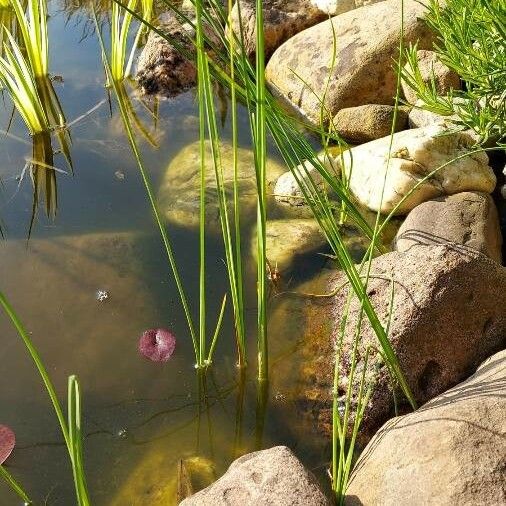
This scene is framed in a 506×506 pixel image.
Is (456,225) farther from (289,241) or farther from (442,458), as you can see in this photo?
(442,458)

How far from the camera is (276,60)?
14.2 ft

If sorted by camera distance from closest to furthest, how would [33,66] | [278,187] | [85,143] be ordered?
[278,187]
[85,143]
[33,66]

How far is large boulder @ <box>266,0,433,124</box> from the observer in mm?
3865

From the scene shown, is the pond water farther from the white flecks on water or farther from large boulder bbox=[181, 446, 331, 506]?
large boulder bbox=[181, 446, 331, 506]

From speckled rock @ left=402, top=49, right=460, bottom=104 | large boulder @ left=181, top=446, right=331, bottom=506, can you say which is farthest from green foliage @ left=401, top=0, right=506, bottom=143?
large boulder @ left=181, top=446, right=331, bottom=506

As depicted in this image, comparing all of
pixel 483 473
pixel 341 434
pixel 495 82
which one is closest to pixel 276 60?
pixel 495 82

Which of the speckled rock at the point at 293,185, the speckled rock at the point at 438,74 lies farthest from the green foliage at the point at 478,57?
the speckled rock at the point at 438,74

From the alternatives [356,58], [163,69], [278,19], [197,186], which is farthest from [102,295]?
[278,19]

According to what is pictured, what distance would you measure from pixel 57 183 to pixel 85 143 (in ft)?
1.31

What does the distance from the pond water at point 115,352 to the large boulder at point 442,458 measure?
0.44 m

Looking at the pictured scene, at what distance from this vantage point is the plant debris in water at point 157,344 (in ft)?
8.37

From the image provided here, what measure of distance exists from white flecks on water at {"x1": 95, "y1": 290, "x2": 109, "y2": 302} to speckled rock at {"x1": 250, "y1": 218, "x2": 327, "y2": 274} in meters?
0.65

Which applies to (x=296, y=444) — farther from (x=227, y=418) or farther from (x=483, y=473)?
(x=483, y=473)

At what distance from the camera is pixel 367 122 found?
3678mm
